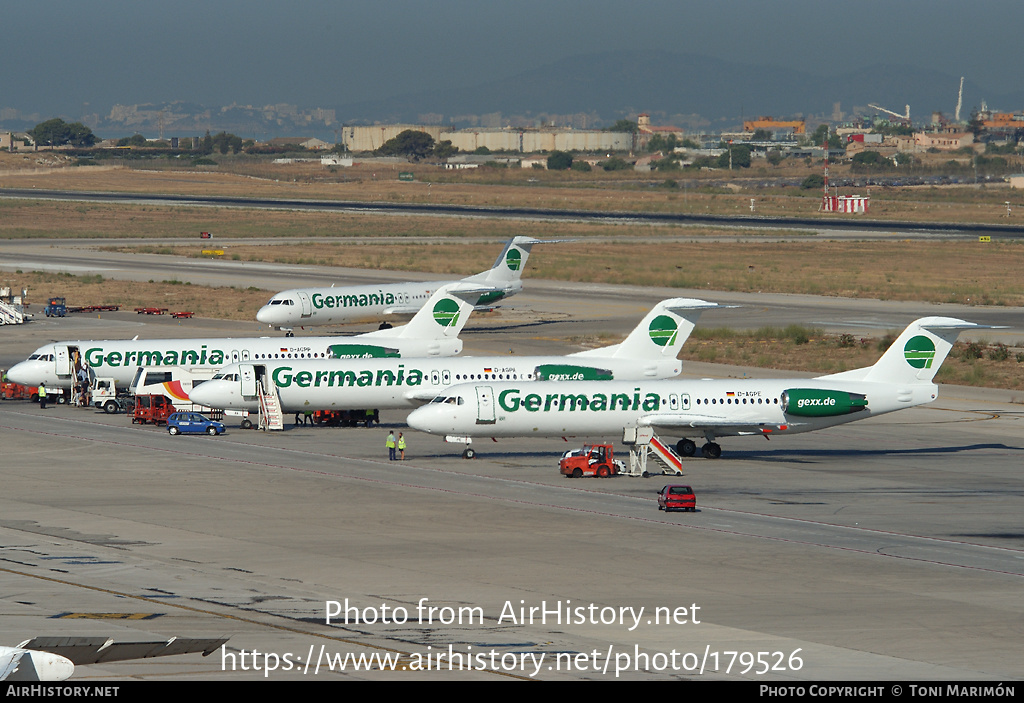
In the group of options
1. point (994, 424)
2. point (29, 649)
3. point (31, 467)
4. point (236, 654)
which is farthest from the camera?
point (994, 424)

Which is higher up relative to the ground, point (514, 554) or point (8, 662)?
point (8, 662)

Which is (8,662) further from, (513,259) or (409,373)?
(513,259)

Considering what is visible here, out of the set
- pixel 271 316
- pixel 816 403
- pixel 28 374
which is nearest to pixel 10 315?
pixel 271 316

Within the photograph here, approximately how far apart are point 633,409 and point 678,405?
2038 mm

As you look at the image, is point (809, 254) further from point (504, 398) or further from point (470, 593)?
point (470, 593)

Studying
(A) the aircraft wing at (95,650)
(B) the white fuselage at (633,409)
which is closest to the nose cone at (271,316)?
(B) the white fuselage at (633,409)

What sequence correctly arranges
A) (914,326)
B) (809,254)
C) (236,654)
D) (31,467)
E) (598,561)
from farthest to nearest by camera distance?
(809,254), (914,326), (31,467), (598,561), (236,654)

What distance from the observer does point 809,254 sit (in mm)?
153875

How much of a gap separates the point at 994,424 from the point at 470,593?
40.8 metres

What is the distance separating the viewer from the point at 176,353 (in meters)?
73.1

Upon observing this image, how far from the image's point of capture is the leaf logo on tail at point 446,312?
245ft

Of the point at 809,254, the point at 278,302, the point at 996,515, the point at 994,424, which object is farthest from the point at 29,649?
the point at 809,254

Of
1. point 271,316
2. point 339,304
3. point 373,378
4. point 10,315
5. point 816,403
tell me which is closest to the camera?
point 816,403

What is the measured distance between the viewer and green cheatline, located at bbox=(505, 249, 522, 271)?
330ft
